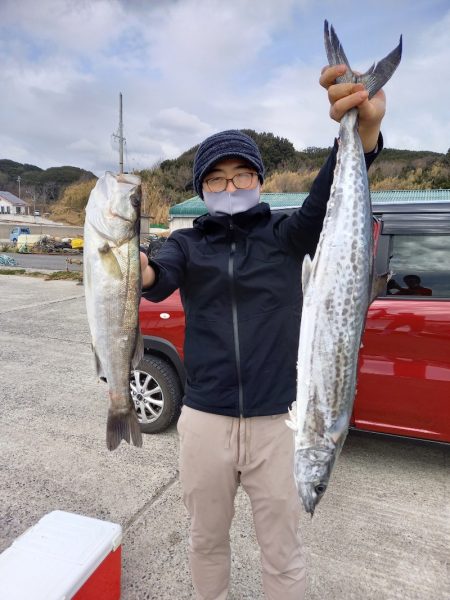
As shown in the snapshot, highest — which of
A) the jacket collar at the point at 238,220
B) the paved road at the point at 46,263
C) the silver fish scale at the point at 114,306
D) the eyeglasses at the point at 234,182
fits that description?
the eyeglasses at the point at 234,182

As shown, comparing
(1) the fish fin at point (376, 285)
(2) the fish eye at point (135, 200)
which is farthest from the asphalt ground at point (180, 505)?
(2) the fish eye at point (135, 200)

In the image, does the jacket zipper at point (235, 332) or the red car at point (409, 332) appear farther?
the red car at point (409, 332)

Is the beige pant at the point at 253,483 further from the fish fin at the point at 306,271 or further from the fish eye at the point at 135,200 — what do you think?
the fish eye at the point at 135,200

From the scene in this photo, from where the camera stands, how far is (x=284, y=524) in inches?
75.3

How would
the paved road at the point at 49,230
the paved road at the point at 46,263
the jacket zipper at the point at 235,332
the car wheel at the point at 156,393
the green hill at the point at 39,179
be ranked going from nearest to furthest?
the jacket zipper at the point at 235,332 → the car wheel at the point at 156,393 → the paved road at the point at 46,263 → the paved road at the point at 49,230 → the green hill at the point at 39,179

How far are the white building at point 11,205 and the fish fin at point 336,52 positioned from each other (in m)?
95.9

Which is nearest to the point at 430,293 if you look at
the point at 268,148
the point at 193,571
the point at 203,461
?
the point at 203,461

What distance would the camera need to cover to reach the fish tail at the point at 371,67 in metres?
1.52

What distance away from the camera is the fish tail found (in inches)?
59.7

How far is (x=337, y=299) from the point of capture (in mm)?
1583

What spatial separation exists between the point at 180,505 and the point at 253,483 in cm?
139

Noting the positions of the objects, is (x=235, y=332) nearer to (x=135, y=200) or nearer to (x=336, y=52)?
(x=135, y=200)

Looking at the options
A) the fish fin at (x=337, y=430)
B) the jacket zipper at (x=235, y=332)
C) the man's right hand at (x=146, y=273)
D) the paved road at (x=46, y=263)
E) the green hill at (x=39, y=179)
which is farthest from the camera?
the green hill at (x=39, y=179)

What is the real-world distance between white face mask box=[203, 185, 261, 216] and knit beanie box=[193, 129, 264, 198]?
119mm
